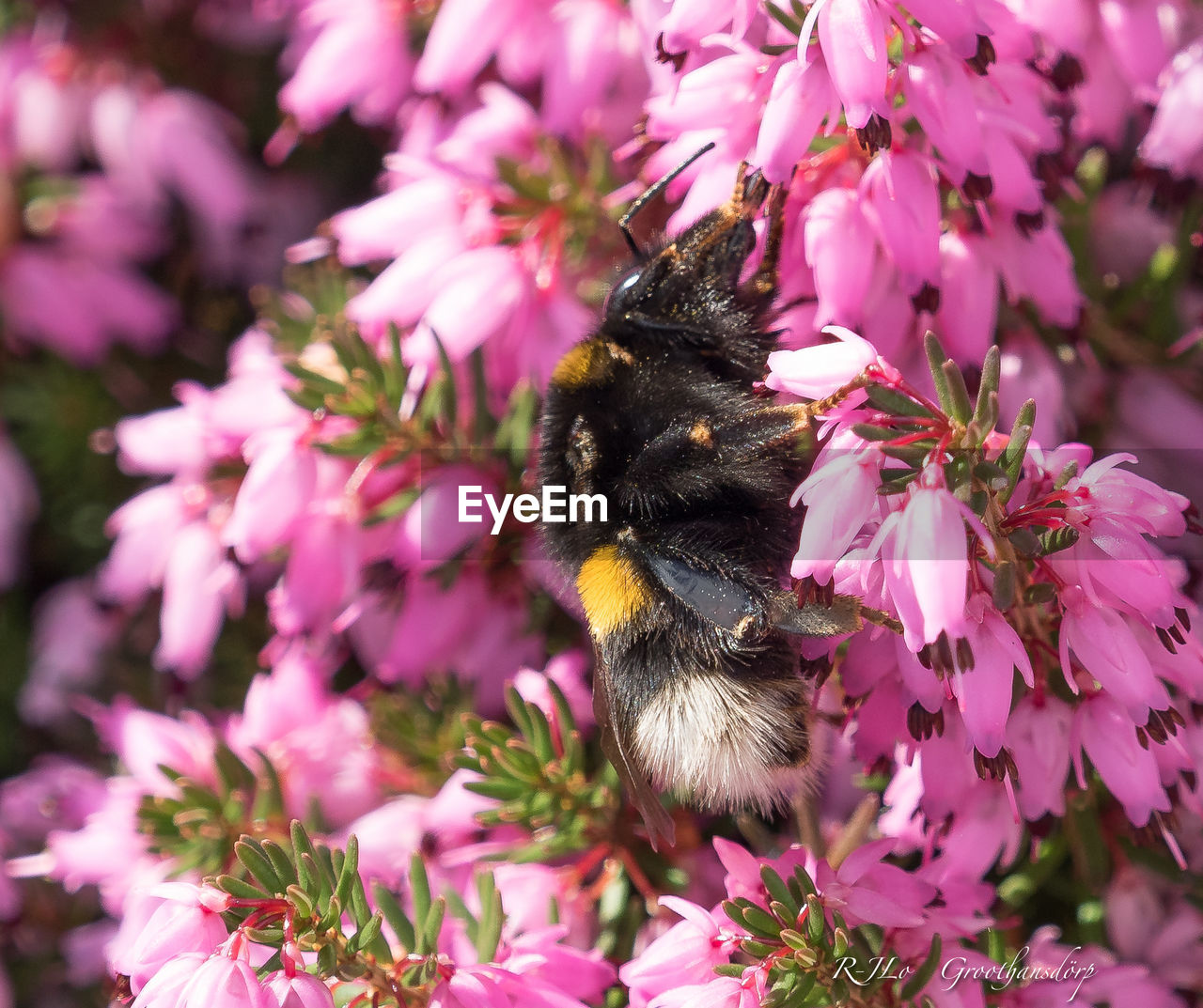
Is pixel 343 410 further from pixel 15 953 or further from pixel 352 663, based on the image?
pixel 15 953

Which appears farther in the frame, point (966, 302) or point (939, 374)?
point (966, 302)

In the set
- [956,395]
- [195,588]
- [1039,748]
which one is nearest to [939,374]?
[956,395]

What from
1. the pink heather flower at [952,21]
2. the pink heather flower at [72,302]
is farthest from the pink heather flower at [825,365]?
the pink heather flower at [72,302]

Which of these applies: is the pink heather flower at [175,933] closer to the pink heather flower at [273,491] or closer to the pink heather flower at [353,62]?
→ the pink heather flower at [273,491]

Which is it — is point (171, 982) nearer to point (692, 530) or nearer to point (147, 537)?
point (692, 530)

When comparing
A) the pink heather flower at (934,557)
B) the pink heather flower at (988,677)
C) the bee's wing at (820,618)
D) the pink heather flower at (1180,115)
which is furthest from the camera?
the pink heather flower at (1180,115)

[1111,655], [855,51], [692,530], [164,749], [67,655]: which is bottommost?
[67,655]
